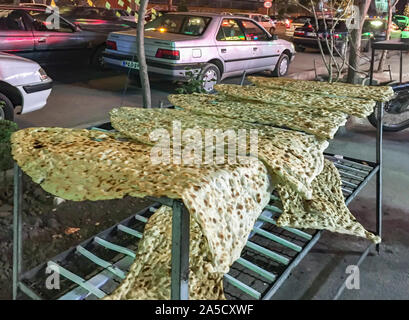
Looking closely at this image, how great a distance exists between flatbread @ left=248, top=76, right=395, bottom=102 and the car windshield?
5779 millimetres

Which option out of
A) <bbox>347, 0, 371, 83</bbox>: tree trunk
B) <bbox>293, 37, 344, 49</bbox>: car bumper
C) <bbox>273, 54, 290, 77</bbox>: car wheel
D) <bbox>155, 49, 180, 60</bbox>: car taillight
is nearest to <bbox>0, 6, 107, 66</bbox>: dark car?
<bbox>155, 49, 180, 60</bbox>: car taillight

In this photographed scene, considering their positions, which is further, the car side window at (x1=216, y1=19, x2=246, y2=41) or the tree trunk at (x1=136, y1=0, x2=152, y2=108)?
the car side window at (x1=216, y1=19, x2=246, y2=41)

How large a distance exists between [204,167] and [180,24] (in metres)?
8.48

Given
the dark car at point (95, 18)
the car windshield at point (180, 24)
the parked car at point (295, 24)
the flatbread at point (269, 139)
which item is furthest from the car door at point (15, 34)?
the parked car at point (295, 24)

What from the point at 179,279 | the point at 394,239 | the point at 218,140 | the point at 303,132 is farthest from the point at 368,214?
the point at 179,279

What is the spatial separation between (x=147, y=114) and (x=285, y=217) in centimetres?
110

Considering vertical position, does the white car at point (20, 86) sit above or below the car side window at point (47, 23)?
below

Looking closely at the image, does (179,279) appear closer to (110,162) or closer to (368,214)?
(110,162)

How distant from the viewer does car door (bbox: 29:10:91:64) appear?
9.66m

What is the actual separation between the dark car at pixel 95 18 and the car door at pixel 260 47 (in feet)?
13.5

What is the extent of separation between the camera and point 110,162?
1.85 metres

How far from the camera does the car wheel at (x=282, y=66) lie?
11758 mm

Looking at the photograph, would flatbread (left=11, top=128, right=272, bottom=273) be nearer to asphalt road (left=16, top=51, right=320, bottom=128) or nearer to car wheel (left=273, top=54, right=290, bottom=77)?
asphalt road (left=16, top=51, right=320, bottom=128)

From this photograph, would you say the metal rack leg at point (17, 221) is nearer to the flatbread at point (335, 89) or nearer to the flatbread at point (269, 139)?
the flatbread at point (269, 139)
